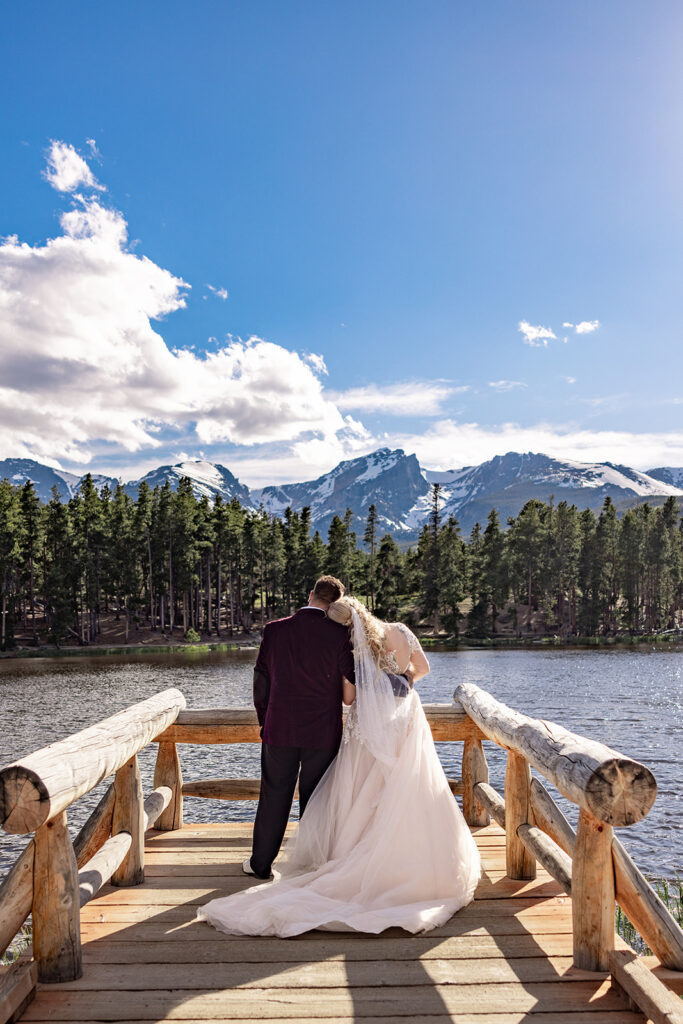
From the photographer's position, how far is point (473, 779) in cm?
721

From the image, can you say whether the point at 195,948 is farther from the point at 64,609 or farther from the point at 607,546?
the point at 607,546

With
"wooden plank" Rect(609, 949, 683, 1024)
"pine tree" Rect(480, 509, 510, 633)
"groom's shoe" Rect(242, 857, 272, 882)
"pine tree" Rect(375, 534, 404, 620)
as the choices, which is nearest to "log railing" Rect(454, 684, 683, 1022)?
"wooden plank" Rect(609, 949, 683, 1024)

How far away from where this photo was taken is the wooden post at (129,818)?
5.45 meters

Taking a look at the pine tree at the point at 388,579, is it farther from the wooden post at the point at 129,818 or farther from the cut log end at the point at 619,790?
the cut log end at the point at 619,790

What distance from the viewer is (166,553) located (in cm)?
7050

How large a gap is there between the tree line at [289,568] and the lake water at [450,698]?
47.2 feet

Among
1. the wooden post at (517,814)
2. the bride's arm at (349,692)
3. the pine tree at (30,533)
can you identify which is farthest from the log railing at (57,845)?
the pine tree at (30,533)

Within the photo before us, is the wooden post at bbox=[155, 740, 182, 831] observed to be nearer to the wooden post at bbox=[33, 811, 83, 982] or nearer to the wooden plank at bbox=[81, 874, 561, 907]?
the wooden plank at bbox=[81, 874, 561, 907]

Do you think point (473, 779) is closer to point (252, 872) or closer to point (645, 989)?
point (252, 872)

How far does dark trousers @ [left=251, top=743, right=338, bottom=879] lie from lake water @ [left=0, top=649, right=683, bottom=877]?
785 centimetres

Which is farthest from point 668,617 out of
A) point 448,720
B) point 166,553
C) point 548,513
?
point 448,720

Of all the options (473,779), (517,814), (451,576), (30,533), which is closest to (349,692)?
(517,814)

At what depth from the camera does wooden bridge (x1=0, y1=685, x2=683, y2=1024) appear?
138 inches

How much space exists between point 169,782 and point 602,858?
4.59 metres
